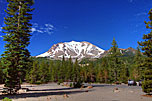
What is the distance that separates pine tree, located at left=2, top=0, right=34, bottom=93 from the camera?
20062 mm

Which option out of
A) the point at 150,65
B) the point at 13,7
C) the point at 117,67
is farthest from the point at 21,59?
the point at 117,67

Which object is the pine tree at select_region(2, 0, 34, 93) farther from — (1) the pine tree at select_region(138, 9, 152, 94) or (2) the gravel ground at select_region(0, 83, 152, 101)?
(1) the pine tree at select_region(138, 9, 152, 94)

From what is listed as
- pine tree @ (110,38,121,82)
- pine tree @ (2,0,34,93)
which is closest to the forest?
pine tree @ (110,38,121,82)

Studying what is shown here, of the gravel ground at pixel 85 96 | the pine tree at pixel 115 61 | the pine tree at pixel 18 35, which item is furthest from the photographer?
the pine tree at pixel 115 61

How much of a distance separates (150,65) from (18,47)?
1703 cm

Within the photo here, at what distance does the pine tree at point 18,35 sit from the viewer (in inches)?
790

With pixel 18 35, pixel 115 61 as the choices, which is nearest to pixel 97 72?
pixel 115 61

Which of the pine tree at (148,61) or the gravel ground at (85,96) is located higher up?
the pine tree at (148,61)

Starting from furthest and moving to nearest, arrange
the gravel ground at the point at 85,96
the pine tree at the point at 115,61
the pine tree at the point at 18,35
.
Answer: the pine tree at the point at 115,61
the pine tree at the point at 18,35
the gravel ground at the point at 85,96

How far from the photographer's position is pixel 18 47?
20641 mm

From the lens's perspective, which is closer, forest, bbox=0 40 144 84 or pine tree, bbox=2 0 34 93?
pine tree, bbox=2 0 34 93

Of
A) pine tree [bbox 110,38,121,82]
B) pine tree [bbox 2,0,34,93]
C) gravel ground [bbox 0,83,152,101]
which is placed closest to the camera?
gravel ground [bbox 0,83,152,101]

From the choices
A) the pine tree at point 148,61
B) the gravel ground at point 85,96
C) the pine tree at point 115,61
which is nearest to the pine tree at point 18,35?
the gravel ground at point 85,96

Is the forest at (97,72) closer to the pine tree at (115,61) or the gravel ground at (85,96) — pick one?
the pine tree at (115,61)
